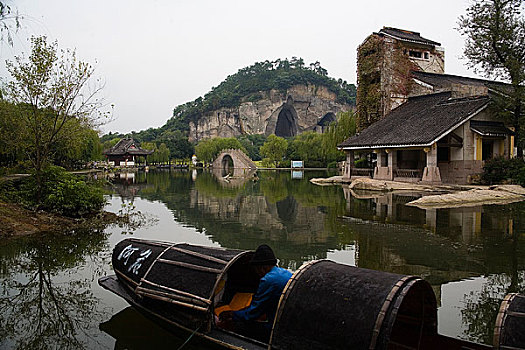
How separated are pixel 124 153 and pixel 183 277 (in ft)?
216

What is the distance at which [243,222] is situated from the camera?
13023 millimetres

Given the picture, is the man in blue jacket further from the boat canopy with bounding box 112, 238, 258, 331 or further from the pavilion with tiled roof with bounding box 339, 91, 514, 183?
the pavilion with tiled roof with bounding box 339, 91, 514, 183

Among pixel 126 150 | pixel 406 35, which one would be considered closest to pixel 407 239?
pixel 406 35

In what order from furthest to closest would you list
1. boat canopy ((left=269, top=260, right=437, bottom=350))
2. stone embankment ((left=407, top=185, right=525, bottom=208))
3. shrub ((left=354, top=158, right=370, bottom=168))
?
shrub ((left=354, top=158, right=370, bottom=168)), stone embankment ((left=407, top=185, right=525, bottom=208)), boat canopy ((left=269, top=260, right=437, bottom=350))

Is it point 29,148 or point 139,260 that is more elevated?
point 29,148

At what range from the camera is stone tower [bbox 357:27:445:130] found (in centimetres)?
3081

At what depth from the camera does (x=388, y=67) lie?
3092 cm

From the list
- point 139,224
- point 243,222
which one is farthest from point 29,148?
point 243,222

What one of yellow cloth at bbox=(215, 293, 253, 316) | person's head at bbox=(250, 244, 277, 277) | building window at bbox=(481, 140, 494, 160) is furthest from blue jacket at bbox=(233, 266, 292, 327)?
building window at bbox=(481, 140, 494, 160)

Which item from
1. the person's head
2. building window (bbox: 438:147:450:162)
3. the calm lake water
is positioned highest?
building window (bbox: 438:147:450:162)

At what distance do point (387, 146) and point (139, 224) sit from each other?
1654 centimetres

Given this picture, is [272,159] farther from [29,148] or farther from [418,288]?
[418,288]

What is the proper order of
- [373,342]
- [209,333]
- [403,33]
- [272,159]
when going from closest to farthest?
[373,342] < [209,333] < [403,33] < [272,159]

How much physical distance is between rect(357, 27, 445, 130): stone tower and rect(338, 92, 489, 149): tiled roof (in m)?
1.38
